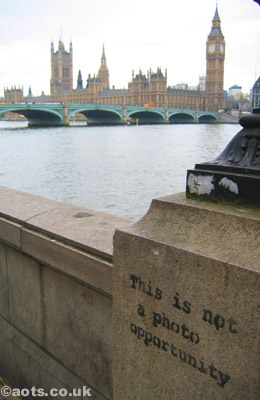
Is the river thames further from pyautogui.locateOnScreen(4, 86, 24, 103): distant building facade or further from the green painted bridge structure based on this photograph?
pyautogui.locateOnScreen(4, 86, 24, 103): distant building facade

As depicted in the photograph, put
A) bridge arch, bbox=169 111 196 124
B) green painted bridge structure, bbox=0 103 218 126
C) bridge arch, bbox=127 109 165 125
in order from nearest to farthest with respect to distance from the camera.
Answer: green painted bridge structure, bbox=0 103 218 126
bridge arch, bbox=127 109 165 125
bridge arch, bbox=169 111 196 124

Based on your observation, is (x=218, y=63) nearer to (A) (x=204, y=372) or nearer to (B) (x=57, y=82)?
(B) (x=57, y=82)

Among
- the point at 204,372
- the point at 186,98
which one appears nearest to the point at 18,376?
the point at 204,372

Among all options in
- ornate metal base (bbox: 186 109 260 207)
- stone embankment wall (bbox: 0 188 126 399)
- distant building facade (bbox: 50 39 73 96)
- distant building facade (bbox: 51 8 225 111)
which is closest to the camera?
ornate metal base (bbox: 186 109 260 207)

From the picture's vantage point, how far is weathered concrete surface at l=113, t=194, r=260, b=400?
1.09 metres

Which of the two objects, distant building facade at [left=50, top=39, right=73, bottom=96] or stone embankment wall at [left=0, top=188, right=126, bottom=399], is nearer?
stone embankment wall at [left=0, top=188, right=126, bottom=399]

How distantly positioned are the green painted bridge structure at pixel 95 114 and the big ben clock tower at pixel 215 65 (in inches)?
932

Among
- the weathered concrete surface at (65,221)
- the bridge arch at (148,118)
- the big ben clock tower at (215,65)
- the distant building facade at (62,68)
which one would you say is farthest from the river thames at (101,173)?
the distant building facade at (62,68)

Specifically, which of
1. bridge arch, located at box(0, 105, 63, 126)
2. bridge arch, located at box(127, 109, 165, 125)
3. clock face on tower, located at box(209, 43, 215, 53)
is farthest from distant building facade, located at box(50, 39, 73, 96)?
bridge arch, located at box(0, 105, 63, 126)

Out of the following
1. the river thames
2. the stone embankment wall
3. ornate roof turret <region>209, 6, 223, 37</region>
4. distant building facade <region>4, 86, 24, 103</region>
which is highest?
ornate roof turret <region>209, 6, 223, 37</region>

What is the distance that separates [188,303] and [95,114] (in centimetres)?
5338

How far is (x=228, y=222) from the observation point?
116 cm

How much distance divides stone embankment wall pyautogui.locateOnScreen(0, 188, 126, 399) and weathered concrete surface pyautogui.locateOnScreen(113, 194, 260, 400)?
23 centimetres

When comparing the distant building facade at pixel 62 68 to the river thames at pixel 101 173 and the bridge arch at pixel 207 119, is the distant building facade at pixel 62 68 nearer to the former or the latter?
the bridge arch at pixel 207 119
